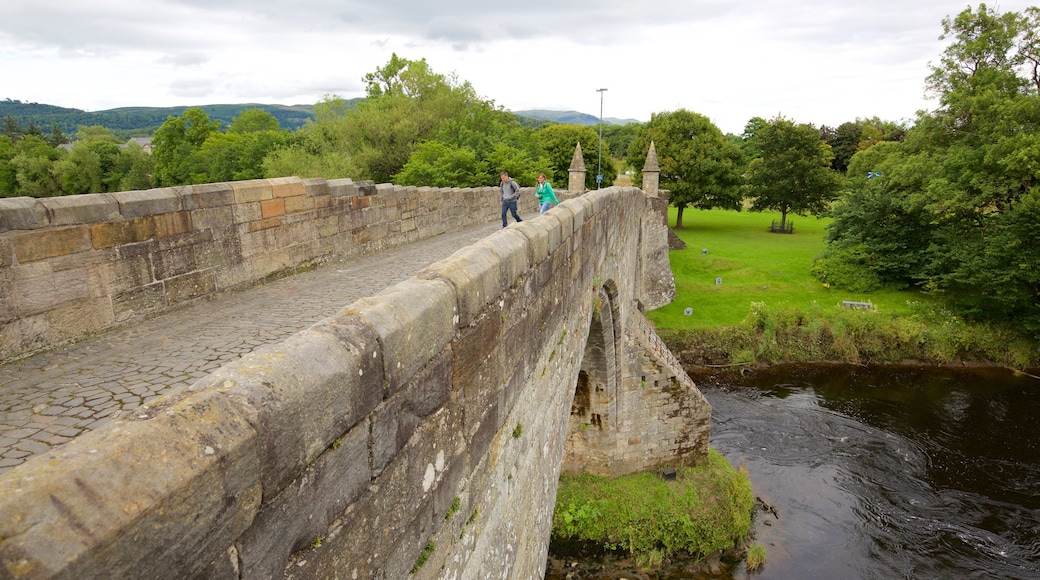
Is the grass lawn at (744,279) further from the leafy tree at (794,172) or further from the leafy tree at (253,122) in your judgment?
the leafy tree at (253,122)

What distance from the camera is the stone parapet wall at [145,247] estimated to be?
4.80m

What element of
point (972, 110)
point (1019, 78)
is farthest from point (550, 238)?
point (1019, 78)

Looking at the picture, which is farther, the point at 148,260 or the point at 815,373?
the point at 815,373

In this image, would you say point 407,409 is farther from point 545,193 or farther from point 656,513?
point 656,513

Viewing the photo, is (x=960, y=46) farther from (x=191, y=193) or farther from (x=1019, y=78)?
(x=191, y=193)

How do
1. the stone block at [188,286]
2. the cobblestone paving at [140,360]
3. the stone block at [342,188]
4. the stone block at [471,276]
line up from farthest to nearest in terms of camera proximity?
the stone block at [342,188]
the stone block at [188,286]
the cobblestone paving at [140,360]
the stone block at [471,276]

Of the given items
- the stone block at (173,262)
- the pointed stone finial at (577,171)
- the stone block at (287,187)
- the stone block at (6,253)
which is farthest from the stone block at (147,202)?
the pointed stone finial at (577,171)

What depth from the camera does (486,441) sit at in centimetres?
350

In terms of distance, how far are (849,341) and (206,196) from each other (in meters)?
23.8

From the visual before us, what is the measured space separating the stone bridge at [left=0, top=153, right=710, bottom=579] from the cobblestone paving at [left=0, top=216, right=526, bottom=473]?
277 millimetres

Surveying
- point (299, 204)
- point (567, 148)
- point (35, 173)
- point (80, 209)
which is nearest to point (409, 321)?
point (80, 209)

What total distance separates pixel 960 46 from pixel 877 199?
7.10 meters

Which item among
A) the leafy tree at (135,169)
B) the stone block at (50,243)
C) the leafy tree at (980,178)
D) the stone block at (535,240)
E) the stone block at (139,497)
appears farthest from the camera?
the leafy tree at (135,169)

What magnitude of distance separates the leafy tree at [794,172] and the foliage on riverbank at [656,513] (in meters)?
29.9
